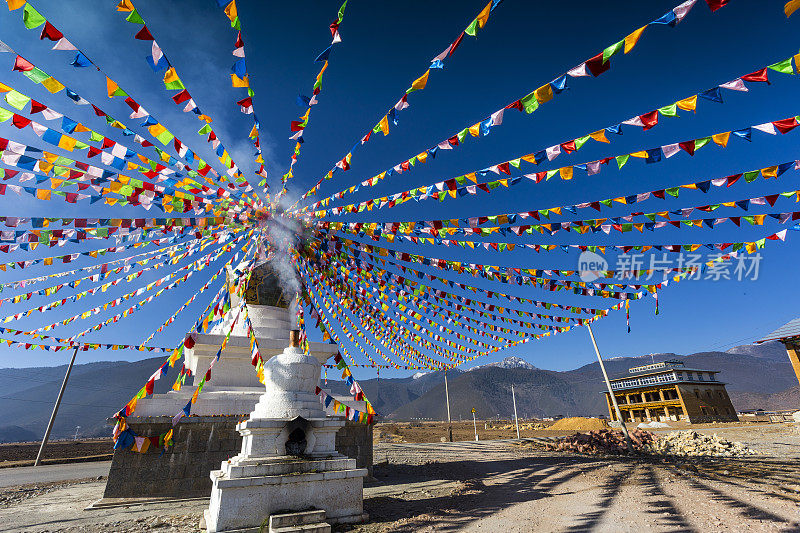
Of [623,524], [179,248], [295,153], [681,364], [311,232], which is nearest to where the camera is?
[623,524]

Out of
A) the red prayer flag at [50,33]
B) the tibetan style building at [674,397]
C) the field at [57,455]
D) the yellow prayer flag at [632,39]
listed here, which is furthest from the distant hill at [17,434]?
the yellow prayer flag at [632,39]

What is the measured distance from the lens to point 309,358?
24.8 feet

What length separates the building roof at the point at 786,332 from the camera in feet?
74.0

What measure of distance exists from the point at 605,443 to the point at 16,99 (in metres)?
20.2

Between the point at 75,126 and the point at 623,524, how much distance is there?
10612 millimetres

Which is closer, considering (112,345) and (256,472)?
(256,472)

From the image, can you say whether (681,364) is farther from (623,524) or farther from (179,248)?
(179,248)

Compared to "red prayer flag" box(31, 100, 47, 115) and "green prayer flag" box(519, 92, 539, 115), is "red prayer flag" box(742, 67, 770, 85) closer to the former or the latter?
"green prayer flag" box(519, 92, 539, 115)

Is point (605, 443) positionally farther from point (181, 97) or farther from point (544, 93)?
point (181, 97)

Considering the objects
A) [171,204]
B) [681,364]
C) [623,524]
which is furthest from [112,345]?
[681,364]

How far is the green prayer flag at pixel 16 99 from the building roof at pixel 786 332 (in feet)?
106

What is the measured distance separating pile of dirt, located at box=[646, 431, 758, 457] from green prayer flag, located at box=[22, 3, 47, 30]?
2006cm

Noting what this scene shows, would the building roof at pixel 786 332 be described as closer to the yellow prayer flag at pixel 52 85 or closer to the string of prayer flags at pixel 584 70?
the string of prayer flags at pixel 584 70

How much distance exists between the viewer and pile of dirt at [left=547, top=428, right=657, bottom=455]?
1504cm
